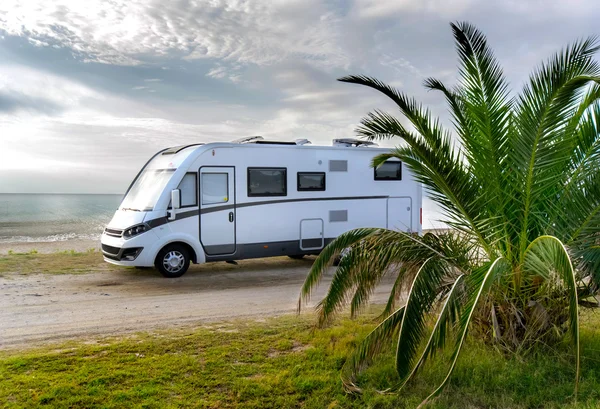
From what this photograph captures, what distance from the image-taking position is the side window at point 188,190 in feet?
34.7

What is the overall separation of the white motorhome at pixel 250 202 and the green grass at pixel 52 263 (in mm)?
1150

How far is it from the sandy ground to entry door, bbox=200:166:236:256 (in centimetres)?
67

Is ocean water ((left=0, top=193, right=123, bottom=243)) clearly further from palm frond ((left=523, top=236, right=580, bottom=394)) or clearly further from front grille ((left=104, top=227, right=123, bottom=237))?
palm frond ((left=523, top=236, right=580, bottom=394))

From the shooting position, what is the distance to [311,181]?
11.9 m

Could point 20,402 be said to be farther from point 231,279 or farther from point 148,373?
point 231,279

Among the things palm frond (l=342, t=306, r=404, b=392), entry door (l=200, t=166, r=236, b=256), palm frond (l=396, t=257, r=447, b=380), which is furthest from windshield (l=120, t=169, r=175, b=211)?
palm frond (l=396, t=257, r=447, b=380)

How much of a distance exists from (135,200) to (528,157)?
7.99 metres

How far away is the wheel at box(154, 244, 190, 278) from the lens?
10.5 metres

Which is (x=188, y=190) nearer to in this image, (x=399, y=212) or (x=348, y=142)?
(x=348, y=142)

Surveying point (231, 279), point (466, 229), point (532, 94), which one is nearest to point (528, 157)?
point (532, 94)

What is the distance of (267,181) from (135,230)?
2.95 meters

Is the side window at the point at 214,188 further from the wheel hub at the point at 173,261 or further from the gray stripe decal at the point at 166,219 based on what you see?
the wheel hub at the point at 173,261

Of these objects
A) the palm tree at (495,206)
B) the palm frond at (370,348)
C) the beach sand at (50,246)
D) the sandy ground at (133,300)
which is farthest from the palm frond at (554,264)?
the beach sand at (50,246)

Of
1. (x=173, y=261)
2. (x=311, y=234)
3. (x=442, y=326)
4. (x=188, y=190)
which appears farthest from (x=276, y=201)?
(x=442, y=326)
